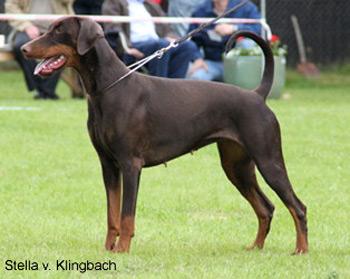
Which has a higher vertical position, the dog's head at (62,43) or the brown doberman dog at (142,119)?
the dog's head at (62,43)

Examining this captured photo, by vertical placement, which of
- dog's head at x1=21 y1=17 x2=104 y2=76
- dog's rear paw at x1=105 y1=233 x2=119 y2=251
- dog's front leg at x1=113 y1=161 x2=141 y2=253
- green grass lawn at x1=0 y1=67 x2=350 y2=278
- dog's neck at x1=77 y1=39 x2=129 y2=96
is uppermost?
dog's head at x1=21 y1=17 x2=104 y2=76

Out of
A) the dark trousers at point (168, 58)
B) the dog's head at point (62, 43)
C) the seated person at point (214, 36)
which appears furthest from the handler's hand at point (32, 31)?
the dog's head at point (62, 43)

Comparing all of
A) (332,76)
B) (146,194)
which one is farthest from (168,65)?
(146,194)

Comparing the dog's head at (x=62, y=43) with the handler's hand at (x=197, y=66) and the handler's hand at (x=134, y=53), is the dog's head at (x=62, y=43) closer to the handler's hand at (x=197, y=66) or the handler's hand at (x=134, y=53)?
the handler's hand at (x=134, y=53)

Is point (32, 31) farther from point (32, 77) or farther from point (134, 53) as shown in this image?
point (134, 53)

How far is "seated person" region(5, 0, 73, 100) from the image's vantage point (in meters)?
16.8

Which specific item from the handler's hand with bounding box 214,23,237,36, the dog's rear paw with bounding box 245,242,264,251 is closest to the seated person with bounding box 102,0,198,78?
the handler's hand with bounding box 214,23,237,36

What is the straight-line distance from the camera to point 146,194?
9727mm

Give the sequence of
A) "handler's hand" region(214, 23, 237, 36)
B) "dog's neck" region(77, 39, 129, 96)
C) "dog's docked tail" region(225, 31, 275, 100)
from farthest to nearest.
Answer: "handler's hand" region(214, 23, 237, 36) < "dog's docked tail" region(225, 31, 275, 100) < "dog's neck" region(77, 39, 129, 96)

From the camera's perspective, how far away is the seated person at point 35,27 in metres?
16.8

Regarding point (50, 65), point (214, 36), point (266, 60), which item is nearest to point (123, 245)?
point (50, 65)

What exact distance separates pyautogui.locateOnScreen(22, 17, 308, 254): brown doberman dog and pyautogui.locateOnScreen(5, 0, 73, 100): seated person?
31.3 ft

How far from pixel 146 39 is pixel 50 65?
952 cm

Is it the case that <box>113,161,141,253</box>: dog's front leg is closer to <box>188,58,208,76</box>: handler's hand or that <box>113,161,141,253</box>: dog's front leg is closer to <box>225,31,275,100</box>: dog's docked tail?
<box>225,31,275,100</box>: dog's docked tail
